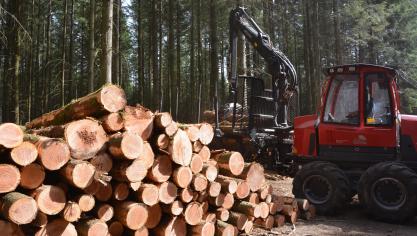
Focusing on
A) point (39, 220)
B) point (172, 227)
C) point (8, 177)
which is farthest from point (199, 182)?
point (8, 177)

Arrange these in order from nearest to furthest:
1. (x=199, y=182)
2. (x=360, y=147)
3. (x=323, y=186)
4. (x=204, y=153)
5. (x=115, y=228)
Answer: (x=115, y=228)
(x=199, y=182)
(x=204, y=153)
(x=323, y=186)
(x=360, y=147)

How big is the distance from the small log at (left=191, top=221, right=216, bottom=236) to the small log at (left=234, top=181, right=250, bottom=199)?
724mm

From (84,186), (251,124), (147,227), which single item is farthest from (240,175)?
(251,124)

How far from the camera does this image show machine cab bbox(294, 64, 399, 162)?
26.9ft

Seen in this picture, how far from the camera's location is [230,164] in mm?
6535

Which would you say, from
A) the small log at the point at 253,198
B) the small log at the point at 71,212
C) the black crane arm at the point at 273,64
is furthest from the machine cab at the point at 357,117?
the small log at the point at 71,212

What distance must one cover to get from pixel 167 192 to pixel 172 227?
0.49 metres

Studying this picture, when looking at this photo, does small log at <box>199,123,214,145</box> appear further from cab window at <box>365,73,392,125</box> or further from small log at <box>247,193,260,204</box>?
cab window at <box>365,73,392,125</box>

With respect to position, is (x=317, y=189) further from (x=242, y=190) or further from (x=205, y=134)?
(x=205, y=134)

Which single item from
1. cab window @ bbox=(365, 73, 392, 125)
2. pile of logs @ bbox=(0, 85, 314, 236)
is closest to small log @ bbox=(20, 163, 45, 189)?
pile of logs @ bbox=(0, 85, 314, 236)

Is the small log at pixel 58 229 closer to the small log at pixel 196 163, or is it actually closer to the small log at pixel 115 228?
the small log at pixel 115 228

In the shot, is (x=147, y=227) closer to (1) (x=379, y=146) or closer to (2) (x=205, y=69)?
(1) (x=379, y=146)

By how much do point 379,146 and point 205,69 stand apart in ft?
91.7

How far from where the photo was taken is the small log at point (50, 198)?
4.51 m
